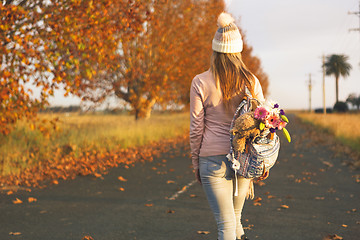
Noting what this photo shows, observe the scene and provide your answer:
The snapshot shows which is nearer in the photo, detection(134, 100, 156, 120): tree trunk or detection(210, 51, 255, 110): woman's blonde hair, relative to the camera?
detection(210, 51, 255, 110): woman's blonde hair

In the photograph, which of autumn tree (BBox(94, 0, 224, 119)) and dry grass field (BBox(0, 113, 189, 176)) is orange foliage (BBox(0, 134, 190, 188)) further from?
autumn tree (BBox(94, 0, 224, 119))

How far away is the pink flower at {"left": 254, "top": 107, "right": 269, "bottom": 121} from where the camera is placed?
313cm

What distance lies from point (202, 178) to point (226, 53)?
1055mm

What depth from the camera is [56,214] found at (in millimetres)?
6789

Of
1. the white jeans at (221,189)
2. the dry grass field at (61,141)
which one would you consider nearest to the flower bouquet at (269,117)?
the white jeans at (221,189)

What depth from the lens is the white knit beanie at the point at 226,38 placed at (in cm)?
335

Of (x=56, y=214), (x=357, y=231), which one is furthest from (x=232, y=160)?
(x=56, y=214)

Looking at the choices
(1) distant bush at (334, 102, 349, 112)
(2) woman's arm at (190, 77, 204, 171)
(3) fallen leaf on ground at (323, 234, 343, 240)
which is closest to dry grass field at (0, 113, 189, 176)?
(3) fallen leaf on ground at (323, 234, 343, 240)

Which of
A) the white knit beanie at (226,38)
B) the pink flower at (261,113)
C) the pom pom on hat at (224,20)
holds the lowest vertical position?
the pink flower at (261,113)

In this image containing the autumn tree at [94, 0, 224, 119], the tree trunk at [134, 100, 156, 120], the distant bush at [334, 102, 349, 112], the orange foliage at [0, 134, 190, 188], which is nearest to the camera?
the orange foliage at [0, 134, 190, 188]

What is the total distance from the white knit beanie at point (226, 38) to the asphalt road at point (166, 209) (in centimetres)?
299

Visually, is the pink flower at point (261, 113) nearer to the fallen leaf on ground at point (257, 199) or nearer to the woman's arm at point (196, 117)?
the woman's arm at point (196, 117)

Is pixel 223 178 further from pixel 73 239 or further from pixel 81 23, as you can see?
pixel 81 23

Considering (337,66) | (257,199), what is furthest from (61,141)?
(337,66)
